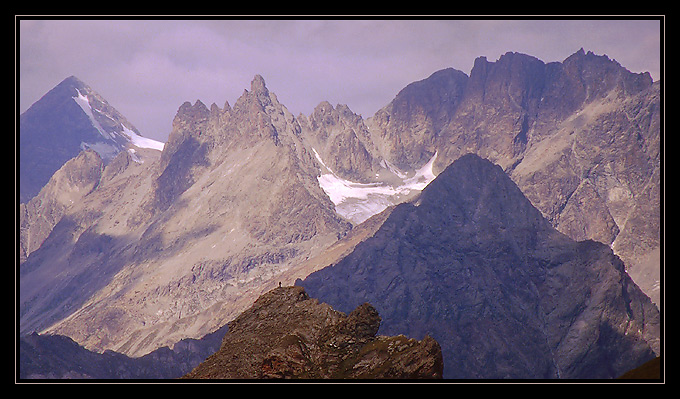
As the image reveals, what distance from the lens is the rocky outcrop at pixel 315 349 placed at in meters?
71.2

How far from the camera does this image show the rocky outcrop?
71.2m

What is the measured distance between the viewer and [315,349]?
253ft

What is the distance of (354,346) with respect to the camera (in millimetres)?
77000
